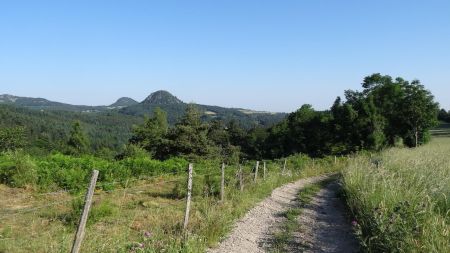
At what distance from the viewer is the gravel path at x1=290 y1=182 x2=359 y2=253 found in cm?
869

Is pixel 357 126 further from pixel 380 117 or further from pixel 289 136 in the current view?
pixel 289 136

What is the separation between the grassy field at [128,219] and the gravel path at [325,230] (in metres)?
1.67

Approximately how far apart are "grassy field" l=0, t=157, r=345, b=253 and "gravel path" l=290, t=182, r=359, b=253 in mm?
1671

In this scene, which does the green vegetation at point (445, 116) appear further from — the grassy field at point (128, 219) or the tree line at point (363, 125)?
the grassy field at point (128, 219)

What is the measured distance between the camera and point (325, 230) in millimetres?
10383

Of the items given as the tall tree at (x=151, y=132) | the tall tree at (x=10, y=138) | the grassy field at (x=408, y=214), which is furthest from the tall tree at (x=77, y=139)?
the grassy field at (x=408, y=214)

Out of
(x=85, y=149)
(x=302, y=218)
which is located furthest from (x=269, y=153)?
(x=302, y=218)

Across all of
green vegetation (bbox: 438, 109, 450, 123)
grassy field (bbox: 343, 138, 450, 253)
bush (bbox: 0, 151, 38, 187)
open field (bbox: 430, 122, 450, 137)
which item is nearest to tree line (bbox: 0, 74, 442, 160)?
open field (bbox: 430, 122, 450, 137)

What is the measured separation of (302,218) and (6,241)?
24.5 feet

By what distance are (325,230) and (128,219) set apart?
4.69 m

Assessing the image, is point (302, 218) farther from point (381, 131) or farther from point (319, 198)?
point (381, 131)

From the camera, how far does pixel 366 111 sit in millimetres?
51344

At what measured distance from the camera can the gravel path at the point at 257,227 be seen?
330 inches

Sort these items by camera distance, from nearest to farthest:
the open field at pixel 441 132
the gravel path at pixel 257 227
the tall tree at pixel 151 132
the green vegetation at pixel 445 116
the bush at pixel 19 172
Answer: the gravel path at pixel 257 227
the bush at pixel 19 172
the tall tree at pixel 151 132
the open field at pixel 441 132
the green vegetation at pixel 445 116
